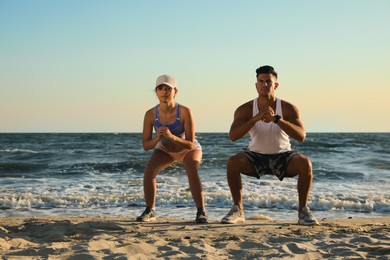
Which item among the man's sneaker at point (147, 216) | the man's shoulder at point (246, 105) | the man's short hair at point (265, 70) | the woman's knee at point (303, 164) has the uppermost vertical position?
the man's short hair at point (265, 70)

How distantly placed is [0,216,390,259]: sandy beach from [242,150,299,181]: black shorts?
2.01ft

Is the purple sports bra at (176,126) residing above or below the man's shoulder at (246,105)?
below

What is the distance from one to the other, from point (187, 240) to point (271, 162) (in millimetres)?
1481

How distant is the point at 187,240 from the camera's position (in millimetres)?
4395

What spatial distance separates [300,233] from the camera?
4.76m

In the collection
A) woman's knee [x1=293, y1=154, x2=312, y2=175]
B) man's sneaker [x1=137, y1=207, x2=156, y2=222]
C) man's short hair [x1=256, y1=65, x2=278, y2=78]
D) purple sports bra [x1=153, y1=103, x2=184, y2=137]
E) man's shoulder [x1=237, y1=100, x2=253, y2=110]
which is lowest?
man's sneaker [x1=137, y1=207, x2=156, y2=222]

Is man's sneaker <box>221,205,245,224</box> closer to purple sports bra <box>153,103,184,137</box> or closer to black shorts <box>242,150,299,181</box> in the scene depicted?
black shorts <box>242,150,299,181</box>

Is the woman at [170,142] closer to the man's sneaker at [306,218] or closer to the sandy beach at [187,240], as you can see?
the sandy beach at [187,240]

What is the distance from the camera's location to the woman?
17.9 ft

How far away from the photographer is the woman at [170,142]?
5453mm

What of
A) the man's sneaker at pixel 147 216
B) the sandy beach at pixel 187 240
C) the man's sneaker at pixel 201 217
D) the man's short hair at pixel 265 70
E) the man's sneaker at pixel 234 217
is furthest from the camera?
the man's sneaker at pixel 147 216

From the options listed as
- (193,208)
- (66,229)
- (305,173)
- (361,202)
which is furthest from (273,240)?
(361,202)

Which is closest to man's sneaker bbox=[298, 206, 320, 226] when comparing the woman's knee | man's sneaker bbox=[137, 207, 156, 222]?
the woman's knee

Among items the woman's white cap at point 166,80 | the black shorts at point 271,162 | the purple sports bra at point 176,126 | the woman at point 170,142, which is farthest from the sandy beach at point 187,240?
the woman's white cap at point 166,80
